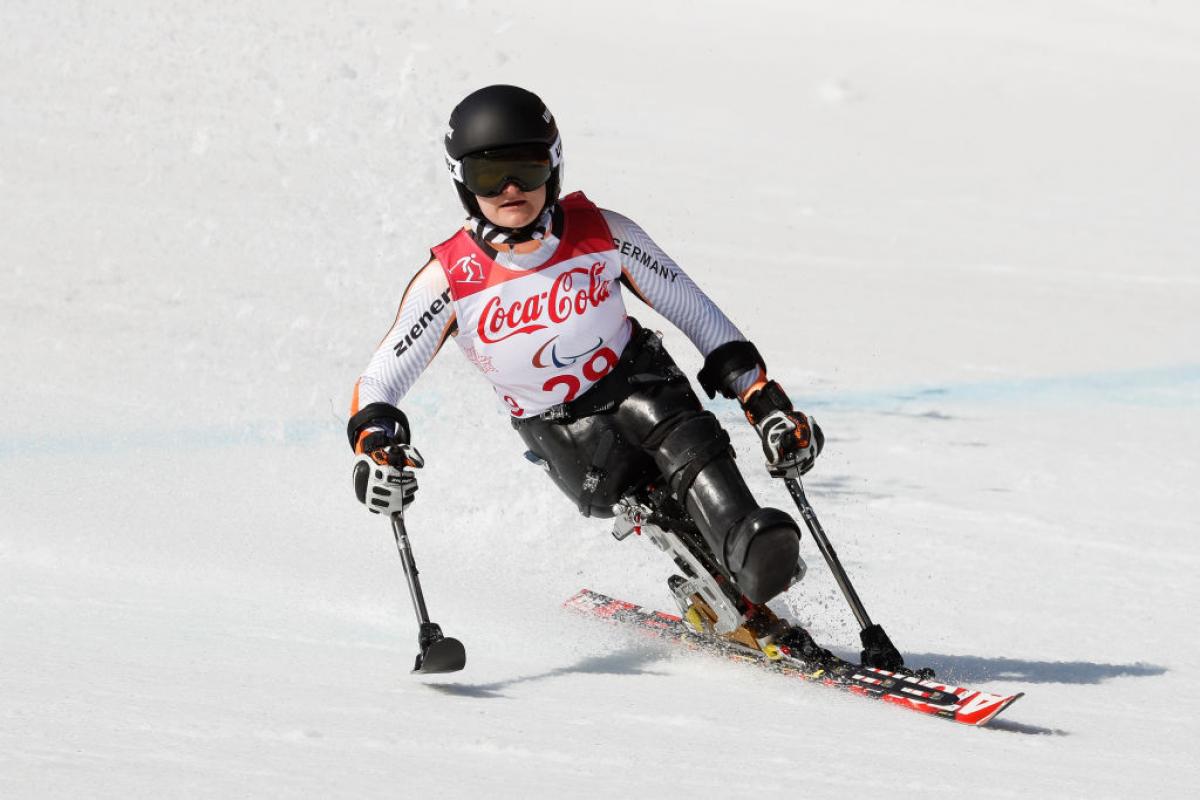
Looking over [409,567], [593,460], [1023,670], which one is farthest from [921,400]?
[409,567]

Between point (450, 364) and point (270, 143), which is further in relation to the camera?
point (270, 143)

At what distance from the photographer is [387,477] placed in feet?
15.8

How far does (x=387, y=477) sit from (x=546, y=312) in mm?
747

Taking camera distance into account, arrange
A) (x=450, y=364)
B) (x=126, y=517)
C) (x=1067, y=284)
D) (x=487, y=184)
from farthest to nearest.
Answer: (x=1067, y=284) < (x=450, y=364) < (x=126, y=517) < (x=487, y=184)

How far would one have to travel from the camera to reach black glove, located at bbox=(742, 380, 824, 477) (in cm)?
500

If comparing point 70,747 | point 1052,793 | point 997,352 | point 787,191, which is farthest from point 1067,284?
point 70,747

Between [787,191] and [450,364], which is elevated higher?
[787,191]

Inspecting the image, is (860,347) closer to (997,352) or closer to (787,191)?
(997,352)

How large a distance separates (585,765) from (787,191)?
1400 cm

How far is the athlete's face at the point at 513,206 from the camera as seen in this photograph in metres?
4.89

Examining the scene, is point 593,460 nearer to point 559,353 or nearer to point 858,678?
point 559,353

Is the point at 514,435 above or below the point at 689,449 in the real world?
above

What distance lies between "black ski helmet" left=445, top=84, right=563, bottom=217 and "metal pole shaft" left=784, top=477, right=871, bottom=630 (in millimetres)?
1331

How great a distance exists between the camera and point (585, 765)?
3.68 meters
